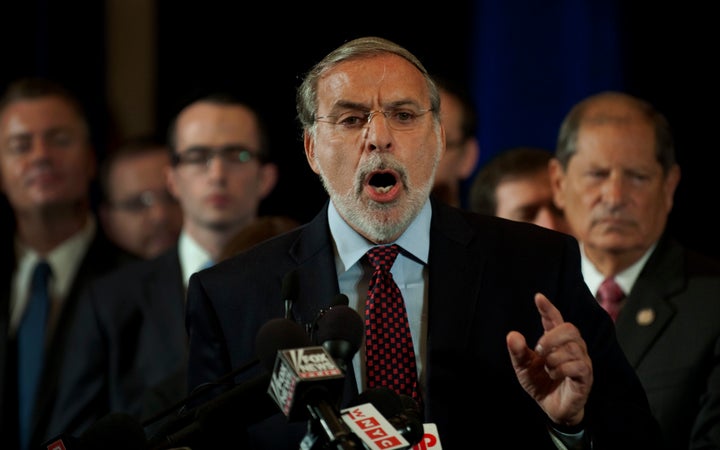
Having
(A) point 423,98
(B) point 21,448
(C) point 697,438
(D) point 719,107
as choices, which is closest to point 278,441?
(A) point 423,98

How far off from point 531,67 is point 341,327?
13.1ft

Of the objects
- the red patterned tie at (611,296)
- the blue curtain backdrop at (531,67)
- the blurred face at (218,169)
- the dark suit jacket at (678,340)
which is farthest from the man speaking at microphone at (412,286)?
the blue curtain backdrop at (531,67)

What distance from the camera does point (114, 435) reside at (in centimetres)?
208

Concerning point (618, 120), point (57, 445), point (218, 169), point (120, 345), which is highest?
point (618, 120)

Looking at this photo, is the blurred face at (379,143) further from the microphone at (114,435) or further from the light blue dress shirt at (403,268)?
the microphone at (114,435)

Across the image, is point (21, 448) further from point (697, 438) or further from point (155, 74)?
point (155, 74)

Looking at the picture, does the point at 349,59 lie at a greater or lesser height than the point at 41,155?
greater

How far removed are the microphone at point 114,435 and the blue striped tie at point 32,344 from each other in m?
2.37

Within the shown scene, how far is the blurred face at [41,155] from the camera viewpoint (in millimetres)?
4855

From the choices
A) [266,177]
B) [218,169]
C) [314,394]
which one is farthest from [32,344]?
[314,394]

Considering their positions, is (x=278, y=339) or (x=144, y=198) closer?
(x=278, y=339)

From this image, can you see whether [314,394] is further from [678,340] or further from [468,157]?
[468,157]

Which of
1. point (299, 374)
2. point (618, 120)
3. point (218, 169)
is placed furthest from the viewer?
point (218, 169)

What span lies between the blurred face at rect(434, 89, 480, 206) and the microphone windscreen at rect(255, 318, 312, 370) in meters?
2.56
